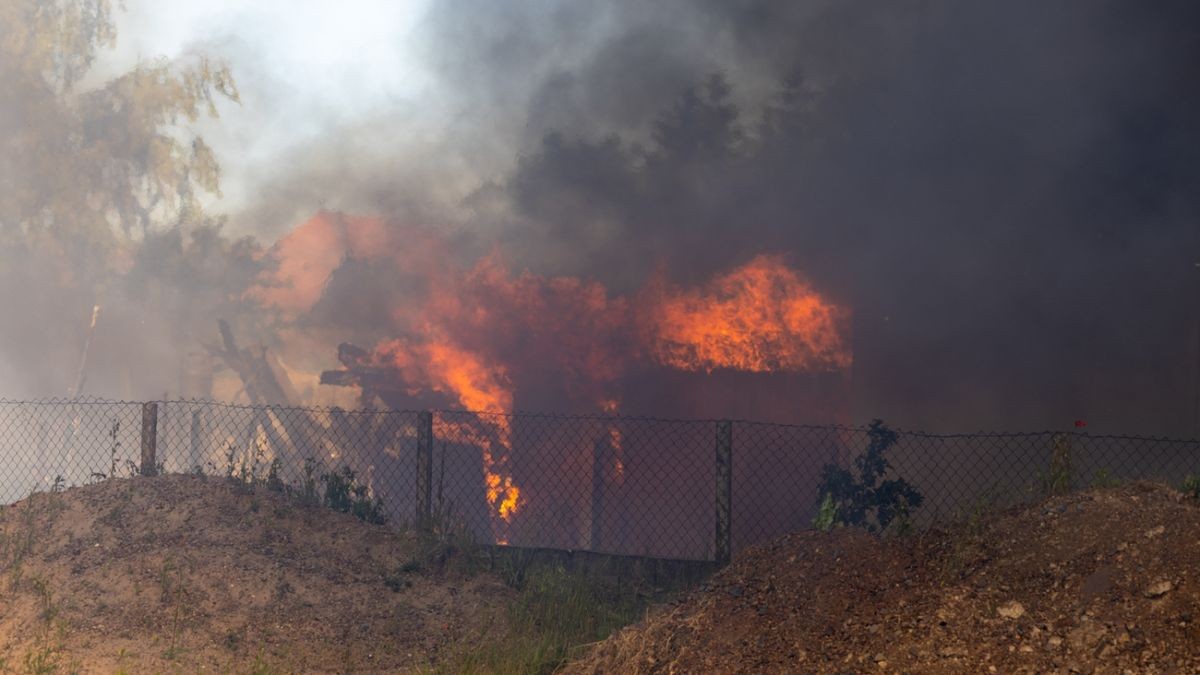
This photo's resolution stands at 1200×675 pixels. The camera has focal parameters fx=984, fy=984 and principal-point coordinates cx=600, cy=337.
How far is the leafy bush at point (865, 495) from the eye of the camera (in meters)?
7.22

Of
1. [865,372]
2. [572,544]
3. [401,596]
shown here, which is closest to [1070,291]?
[865,372]

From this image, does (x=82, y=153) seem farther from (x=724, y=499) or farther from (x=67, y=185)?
(x=724, y=499)

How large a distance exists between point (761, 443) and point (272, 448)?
9.20m

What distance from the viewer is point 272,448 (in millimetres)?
18469

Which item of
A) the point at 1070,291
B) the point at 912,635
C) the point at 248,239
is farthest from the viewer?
the point at 248,239

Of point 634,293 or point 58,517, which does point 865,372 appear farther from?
point 58,517

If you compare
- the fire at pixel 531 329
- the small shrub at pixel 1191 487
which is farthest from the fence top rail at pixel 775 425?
the fire at pixel 531 329

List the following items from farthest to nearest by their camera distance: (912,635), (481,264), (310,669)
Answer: (481,264) → (310,669) → (912,635)

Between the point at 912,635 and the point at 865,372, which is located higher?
the point at 865,372

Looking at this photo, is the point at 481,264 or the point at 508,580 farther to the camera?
the point at 481,264

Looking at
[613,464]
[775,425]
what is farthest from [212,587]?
[613,464]

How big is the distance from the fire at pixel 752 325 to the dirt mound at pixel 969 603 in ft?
29.8

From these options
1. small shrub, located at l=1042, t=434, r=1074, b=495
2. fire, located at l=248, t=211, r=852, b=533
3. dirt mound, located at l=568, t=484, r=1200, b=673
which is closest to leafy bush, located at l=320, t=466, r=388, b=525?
dirt mound, located at l=568, t=484, r=1200, b=673

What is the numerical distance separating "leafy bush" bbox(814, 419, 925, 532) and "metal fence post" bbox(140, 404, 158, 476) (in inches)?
260
